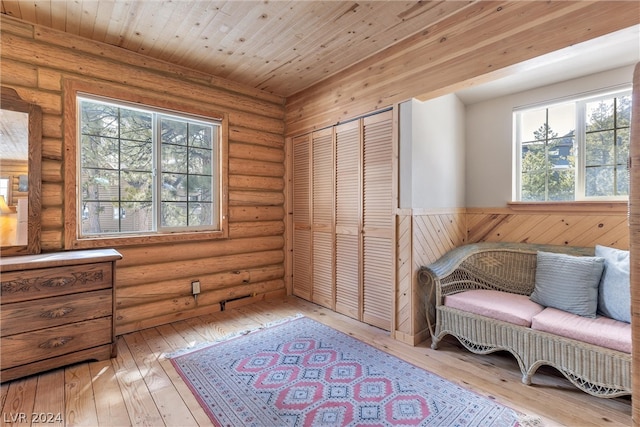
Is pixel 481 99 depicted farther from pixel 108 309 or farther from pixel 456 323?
pixel 108 309

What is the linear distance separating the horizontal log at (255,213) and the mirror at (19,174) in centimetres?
173

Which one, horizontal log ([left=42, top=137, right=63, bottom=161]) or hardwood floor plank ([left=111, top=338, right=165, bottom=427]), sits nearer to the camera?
hardwood floor plank ([left=111, top=338, right=165, bottom=427])

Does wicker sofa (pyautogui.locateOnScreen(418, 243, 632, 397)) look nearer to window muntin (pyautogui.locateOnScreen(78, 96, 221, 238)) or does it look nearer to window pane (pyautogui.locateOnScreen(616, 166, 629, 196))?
window pane (pyautogui.locateOnScreen(616, 166, 629, 196))

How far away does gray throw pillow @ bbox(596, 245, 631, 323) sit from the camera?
2061 mm

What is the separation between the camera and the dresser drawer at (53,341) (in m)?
2.06

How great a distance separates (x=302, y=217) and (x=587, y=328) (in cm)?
290

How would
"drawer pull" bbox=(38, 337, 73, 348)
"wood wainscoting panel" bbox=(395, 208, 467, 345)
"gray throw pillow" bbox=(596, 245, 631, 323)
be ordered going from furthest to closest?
1. "wood wainscoting panel" bbox=(395, 208, 467, 345)
2. "drawer pull" bbox=(38, 337, 73, 348)
3. "gray throw pillow" bbox=(596, 245, 631, 323)

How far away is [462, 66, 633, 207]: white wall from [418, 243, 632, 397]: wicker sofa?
2.10 ft

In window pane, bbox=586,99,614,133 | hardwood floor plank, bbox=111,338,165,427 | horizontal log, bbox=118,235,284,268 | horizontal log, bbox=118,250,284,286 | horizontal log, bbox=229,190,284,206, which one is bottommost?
hardwood floor plank, bbox=111,338,165,427

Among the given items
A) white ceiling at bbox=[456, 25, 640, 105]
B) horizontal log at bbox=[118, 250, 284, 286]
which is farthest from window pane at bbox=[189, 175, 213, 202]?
white ceiling at bbox=[456, 25, 640, 105]

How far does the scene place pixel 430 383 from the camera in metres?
2.11

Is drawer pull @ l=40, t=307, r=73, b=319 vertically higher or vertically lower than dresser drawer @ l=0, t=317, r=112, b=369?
higher

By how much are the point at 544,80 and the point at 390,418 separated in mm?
3192

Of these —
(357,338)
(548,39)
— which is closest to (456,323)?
(357,338)
